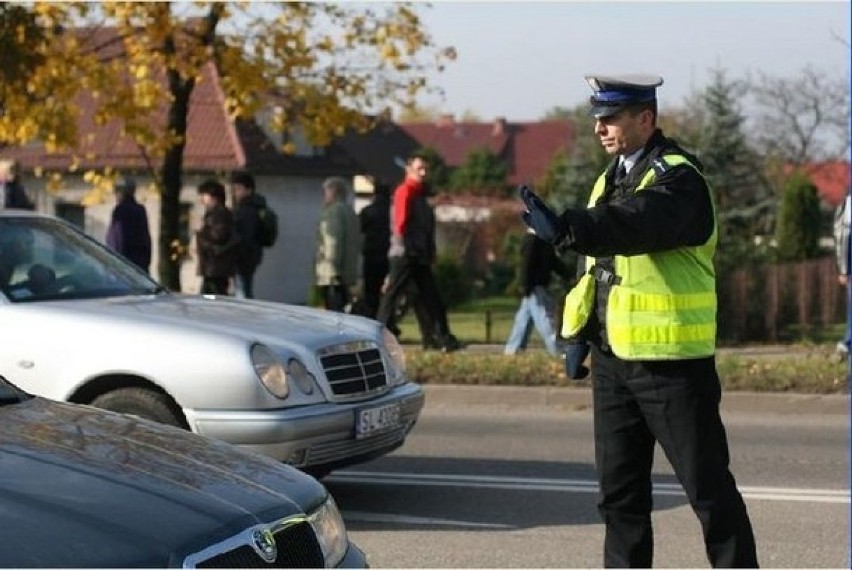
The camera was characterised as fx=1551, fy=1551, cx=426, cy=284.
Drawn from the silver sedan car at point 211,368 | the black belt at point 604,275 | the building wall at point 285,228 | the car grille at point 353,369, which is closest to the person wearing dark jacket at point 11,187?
the silver sedan car at point 211,368

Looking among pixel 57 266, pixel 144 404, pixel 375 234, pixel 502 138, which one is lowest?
pixel 144 404

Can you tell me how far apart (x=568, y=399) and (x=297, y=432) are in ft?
17.8

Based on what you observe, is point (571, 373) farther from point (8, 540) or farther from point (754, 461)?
point (754, 461)

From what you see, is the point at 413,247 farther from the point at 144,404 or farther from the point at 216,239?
the point at 144,404

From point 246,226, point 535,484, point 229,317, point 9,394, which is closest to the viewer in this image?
point 9,394

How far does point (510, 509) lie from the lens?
25.7 ft

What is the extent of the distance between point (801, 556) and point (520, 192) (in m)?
2.72

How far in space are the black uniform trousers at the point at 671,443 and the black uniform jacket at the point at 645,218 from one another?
0.20 meters

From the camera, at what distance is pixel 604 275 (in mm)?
5207

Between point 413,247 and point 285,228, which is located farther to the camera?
point 285,228

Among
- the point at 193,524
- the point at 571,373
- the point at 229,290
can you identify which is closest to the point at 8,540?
the point at 193,524

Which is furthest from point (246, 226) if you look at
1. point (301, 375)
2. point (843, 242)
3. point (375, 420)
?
point (301, 375)

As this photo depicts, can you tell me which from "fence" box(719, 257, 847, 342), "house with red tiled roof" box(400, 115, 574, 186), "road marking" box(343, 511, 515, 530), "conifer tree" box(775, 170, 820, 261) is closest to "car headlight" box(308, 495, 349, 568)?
"road marking" box(343, 511, 515, 530)

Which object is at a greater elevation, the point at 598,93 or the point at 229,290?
the point at 598,93
